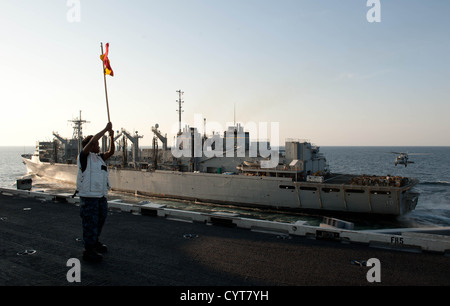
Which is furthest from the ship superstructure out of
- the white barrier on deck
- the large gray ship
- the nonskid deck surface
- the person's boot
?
the person's boot

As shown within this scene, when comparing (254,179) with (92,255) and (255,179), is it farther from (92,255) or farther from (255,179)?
(92,255)

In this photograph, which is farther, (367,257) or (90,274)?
(367,257)

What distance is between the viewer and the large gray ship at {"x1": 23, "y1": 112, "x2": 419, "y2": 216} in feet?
78.1

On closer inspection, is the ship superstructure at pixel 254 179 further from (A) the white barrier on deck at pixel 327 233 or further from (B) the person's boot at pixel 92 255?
(B) the person's boot at pixel 92 255

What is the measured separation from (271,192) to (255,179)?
207 cm

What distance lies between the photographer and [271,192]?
1071 inches

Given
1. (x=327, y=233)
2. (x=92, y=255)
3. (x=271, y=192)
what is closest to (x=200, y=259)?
(x=92, y=255)

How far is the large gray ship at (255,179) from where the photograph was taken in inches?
937

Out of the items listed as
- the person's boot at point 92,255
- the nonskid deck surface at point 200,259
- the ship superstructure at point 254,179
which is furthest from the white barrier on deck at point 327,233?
the ship superstructure at point 254,179
